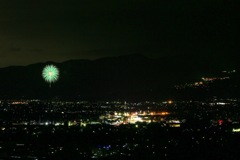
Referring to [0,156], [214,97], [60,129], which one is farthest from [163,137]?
[214,97]

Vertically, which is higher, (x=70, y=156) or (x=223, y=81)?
(x=223, y=81)

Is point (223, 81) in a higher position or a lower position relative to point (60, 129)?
higher

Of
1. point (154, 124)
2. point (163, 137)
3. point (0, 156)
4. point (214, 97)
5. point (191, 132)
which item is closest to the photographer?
point (0, 156)

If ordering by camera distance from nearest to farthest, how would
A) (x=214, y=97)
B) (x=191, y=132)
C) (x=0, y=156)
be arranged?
(x=0, y=156), (x=191, y=132), (x=214, y=97)

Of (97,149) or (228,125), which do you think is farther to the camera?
(228,125)

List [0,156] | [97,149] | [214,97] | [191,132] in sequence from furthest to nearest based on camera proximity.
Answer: [214,97] < [191,132] < [97,149] < [0,156]

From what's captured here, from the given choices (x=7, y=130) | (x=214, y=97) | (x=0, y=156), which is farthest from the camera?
(x=214, y=97)

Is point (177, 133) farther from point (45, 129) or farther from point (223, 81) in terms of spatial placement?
point (223, 81)

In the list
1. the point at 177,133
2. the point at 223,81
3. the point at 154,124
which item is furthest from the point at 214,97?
the point at 177,133

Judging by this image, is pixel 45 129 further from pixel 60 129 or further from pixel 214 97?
pixel 214 97
